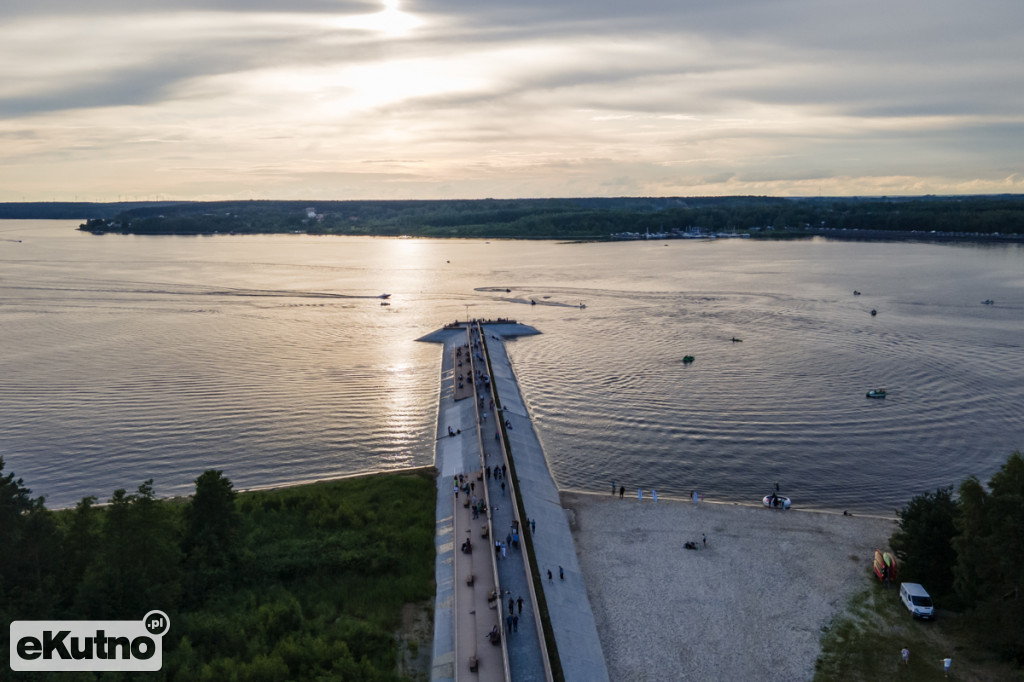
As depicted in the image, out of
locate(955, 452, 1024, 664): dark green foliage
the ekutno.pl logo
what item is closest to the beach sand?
locate(955, 452, 1024, 664): dark green foliage

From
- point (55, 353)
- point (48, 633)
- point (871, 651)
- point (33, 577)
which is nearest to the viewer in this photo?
point (48, 633)

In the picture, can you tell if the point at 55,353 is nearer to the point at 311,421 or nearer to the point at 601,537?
the point at 311,421

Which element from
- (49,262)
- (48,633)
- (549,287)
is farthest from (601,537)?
(49,262)

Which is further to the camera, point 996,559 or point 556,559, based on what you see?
point 556,559

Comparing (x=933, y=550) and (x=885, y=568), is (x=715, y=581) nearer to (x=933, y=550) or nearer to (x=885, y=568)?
(x=885, y=568)

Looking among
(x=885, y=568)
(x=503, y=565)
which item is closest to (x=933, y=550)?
(x=885, y=568)

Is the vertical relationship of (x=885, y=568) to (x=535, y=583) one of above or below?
below

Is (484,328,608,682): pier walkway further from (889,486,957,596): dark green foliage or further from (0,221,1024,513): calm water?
(889,486,957,596): dark green foliage
